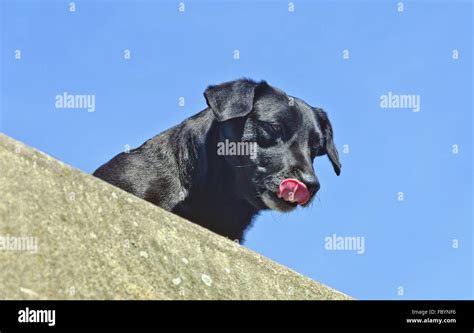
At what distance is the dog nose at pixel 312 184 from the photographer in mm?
8984

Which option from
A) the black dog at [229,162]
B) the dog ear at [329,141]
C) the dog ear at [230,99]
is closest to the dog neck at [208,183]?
the black dog at [229,162]

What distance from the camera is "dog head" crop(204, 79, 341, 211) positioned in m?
9.26

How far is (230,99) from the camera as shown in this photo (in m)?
9.51

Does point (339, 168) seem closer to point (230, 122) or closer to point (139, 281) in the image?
point (230, 122)

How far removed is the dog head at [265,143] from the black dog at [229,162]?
12 mm

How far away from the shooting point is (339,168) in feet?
33.4

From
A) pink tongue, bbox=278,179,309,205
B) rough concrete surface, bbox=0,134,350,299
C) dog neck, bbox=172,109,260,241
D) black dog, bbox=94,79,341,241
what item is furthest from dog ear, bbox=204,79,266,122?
rough concrete surface, bbox=0,134,350,299

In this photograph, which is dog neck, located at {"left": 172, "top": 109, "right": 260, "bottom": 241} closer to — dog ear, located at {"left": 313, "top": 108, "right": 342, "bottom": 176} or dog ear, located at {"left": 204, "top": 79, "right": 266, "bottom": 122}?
dog ear, located at {"left": 204, "top": 79, "right": 266, "bottom": 122}

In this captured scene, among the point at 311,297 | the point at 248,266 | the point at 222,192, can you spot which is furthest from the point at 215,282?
the point at 222,192

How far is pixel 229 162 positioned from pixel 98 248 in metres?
5.14

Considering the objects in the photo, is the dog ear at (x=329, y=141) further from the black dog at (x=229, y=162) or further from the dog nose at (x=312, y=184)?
the dog nose at (x=312, y=184)

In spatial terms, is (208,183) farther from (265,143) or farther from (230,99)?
(230,99)
